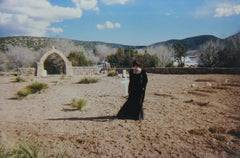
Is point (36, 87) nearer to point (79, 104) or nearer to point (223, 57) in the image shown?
point (79, 104)

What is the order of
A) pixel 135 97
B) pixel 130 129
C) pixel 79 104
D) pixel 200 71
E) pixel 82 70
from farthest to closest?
pixel 82 70 < pixel 200 71 < pixel 79 104 < pixel 135 97 < pixel 130 129

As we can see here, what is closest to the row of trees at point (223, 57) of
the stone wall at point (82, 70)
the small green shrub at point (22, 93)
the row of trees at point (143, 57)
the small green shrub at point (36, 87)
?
the row of trees at point (143, 57)

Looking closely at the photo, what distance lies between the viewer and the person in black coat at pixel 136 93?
14.5ft

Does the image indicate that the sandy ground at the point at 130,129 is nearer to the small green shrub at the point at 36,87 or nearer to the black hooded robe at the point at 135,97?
the black hooded robe at the point at 135,97

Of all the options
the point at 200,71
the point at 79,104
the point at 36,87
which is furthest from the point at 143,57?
the point at 79,104

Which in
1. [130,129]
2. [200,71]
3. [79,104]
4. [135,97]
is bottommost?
[130,129]

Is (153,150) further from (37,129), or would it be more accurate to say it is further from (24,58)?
(24,58)

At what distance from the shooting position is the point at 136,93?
4504 mm

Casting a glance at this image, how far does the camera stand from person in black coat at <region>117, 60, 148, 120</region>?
441 cm

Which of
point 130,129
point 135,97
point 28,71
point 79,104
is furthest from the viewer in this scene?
point 28,71

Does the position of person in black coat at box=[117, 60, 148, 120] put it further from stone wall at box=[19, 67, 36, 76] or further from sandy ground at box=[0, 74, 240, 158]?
stone wall at box=[19, 67, 36, 76]

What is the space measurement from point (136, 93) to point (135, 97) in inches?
4.5

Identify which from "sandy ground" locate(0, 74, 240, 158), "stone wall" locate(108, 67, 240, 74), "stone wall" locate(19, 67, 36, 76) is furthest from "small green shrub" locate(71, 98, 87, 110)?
"stone wall" locate(19, 67, 36, 76)

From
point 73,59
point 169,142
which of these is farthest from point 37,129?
point 73,59
